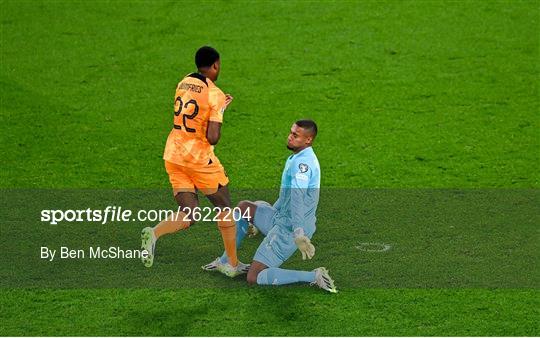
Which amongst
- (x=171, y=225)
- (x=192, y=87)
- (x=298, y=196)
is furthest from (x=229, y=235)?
(x=192, y=87)

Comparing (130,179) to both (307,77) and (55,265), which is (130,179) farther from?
(307,77)

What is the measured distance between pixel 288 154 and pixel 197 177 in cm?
399

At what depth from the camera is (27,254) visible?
1318 cm

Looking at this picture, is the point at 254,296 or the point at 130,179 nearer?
the point at 254,296

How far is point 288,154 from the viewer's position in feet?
53.3

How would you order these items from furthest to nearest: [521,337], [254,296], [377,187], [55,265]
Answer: [377,187] < [55,265] < [254,296] < [521,337]

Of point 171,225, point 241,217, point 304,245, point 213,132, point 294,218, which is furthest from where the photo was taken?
point 241,217

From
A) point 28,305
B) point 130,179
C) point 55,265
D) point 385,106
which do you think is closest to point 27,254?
point 55,265

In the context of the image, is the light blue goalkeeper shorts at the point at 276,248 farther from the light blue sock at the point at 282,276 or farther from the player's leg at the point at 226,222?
the player's leg at the point at 226,222

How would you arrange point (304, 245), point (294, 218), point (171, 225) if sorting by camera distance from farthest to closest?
point (171, 225), point (294, 218), point (304, 245)

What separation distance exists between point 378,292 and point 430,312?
0.67 metres

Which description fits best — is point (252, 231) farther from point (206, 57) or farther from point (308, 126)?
point (206, 57)

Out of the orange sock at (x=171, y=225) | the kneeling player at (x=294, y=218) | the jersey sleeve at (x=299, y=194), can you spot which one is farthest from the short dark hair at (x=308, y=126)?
the orange sock at (x=171, y=225)

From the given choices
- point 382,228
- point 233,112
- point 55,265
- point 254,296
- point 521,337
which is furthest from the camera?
point 233,112
